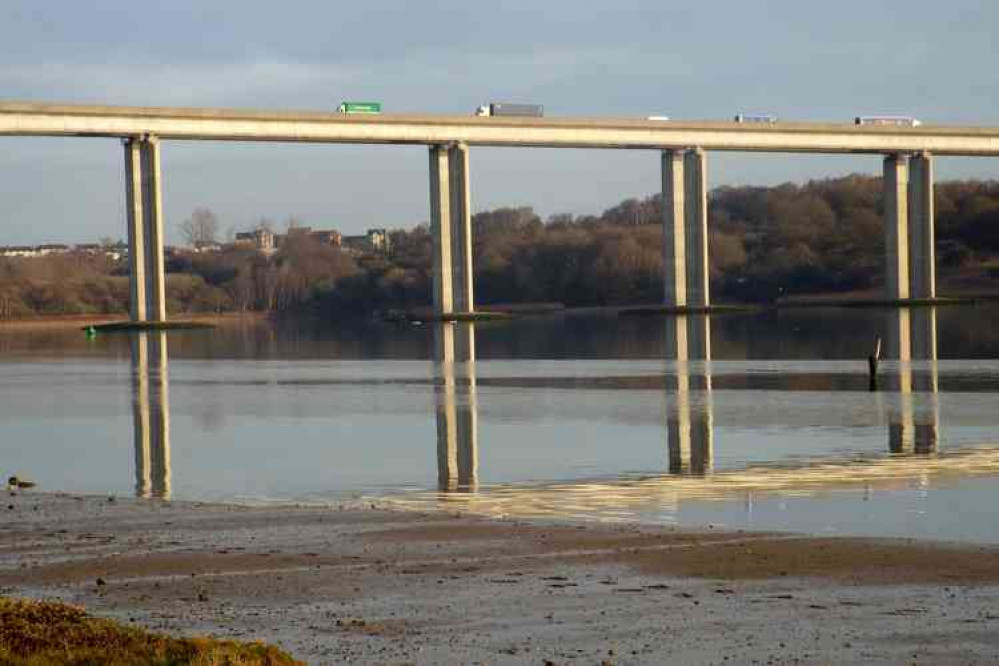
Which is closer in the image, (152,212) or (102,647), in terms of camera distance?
(102,647)

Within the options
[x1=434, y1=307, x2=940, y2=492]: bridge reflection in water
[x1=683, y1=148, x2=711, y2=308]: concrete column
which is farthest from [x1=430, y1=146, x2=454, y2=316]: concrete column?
[x1=434, y1=307, x2=940, y2=492]: bridge reflection in water

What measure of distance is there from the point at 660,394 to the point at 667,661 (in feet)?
105

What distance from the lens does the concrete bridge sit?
343ft

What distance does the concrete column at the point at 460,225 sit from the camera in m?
113

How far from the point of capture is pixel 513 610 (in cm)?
1420

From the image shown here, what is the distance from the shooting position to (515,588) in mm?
15203

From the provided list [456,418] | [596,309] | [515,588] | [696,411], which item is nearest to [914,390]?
[696,411]

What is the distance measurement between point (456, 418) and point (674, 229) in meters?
83.1

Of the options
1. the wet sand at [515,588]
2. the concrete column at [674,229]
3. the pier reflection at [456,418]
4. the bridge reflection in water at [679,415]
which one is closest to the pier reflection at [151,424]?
the bridge reflection in water at [679,415]

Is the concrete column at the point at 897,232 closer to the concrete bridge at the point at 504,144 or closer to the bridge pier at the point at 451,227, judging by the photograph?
the concrete bridge at the point at 504,144

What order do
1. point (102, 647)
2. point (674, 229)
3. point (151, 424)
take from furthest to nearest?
point (674, 229)
point (151, 424)
point (102, 647)

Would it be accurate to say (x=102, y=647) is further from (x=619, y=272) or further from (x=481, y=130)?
(x=619, y=272)

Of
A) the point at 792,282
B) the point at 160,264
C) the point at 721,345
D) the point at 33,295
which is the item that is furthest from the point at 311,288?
the point at 721,345

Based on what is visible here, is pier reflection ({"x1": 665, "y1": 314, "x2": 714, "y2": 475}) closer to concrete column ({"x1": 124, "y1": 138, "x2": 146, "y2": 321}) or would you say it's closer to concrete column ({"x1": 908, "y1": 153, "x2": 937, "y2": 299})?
concrete column ({"x1": 124, "y1": 138, "x2": 146, "y2": 321})
